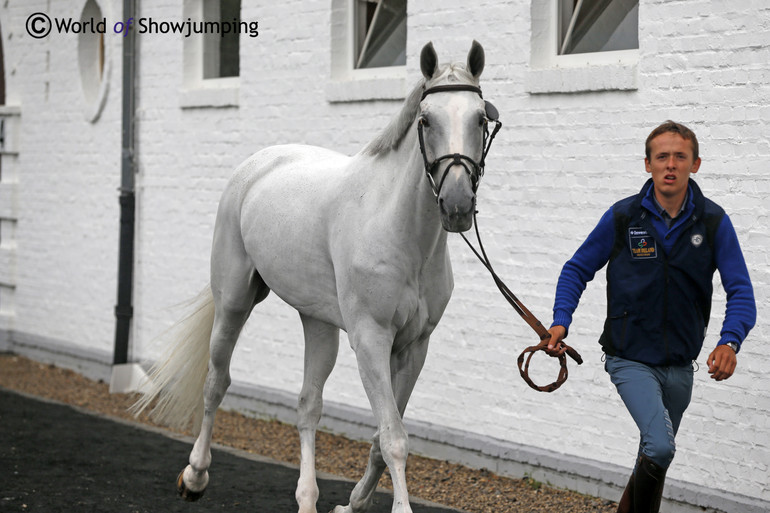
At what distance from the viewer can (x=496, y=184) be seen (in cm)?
727

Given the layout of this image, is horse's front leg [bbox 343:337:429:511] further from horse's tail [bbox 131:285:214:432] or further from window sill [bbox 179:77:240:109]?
window sill [bbox 179:77:240:109]

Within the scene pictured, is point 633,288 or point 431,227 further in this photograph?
point 431,227

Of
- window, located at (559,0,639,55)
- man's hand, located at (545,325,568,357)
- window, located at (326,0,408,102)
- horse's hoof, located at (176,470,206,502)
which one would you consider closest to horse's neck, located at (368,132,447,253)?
man's hand, located at (545,325,568,357)

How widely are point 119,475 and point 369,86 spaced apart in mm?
3213

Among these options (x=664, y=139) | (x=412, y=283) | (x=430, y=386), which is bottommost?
(x=430, y=386)

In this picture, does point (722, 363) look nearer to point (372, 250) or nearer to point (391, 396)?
point (391, 396)

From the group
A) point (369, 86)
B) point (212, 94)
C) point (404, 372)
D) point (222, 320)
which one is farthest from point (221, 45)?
point (404, 372)

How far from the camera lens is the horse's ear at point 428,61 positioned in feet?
14.7

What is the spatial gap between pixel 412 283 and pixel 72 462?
143 inches

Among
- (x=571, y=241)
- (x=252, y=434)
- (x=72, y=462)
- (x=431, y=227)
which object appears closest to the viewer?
(x=431, y=227)

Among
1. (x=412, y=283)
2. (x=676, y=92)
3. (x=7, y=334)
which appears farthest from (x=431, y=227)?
(x=7, y=334)

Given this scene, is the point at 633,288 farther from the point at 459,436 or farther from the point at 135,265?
the point at 135,265

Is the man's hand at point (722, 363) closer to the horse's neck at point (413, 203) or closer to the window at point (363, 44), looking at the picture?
the horse's neck at point (413, 203)

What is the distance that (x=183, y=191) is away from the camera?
10.1 meters
